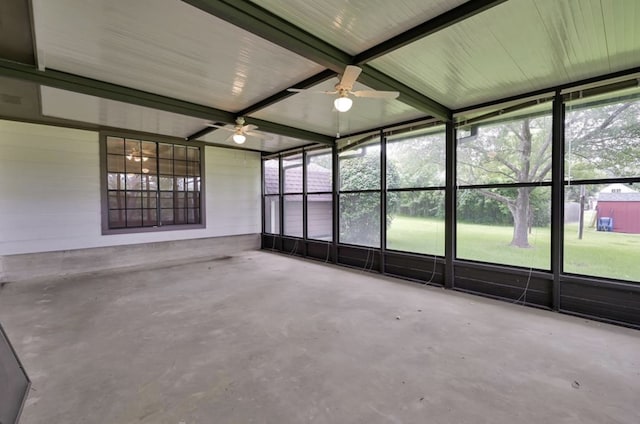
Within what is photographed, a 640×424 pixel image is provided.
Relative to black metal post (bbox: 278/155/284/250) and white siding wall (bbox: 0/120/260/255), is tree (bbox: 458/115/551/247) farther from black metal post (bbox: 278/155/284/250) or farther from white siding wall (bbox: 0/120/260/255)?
white siding wall (bbox: 0/120/260/255)

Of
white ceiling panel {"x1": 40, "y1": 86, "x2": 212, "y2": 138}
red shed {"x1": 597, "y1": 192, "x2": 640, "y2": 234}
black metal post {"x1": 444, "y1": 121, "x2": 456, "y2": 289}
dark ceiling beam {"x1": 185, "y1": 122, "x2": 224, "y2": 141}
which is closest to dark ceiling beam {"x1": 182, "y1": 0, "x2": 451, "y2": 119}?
black metal post {"x1": 444, "y1": 121, "x2": 456, "y2": 289}

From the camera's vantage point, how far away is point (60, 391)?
2.22 m

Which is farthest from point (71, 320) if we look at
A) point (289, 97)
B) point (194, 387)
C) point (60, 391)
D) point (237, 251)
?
point (237, 251)

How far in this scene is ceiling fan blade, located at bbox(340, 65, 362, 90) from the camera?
8.93ft

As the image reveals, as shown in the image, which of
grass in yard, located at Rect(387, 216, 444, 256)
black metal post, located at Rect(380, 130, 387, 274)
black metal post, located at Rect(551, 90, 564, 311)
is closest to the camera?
black metal post, located at Rect(551, 90, 564, 311)

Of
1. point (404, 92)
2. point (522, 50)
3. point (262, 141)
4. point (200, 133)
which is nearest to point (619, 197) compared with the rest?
point (522, 50)

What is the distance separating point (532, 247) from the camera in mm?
4199

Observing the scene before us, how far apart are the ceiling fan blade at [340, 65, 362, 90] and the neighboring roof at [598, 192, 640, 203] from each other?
11.3ft

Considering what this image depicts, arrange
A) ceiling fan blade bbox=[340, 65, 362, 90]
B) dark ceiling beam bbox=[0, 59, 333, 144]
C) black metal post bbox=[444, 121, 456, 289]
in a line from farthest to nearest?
black metal post bbox=[444, 121, 456, 289] → dark ceiling beam bbox=[0, 59, 333, 144] → ceiling fan blade bbox=[340, 65, 362, 90]

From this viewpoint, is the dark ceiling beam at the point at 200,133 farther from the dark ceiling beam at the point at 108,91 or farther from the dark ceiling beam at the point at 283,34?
the dark ceiling beam at the point at 283,34

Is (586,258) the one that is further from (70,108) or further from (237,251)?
(70,108)

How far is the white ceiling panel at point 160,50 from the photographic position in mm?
2477

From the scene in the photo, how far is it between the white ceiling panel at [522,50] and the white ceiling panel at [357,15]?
322 mm

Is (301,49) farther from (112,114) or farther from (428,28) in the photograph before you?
(112,114)
